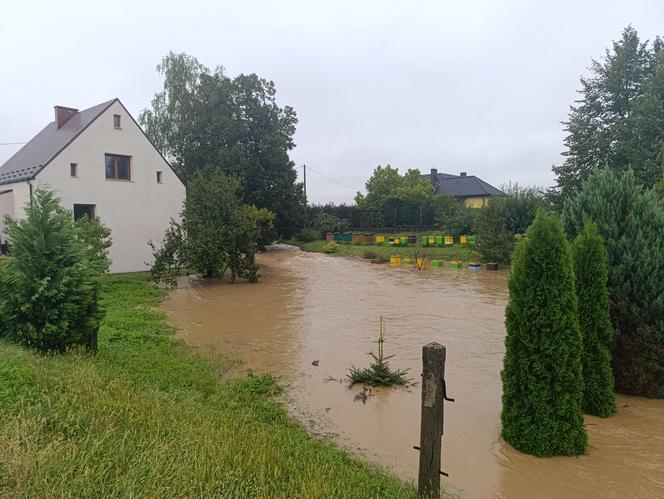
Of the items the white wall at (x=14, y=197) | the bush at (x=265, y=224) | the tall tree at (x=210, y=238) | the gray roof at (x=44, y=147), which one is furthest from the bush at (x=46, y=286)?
the bush at (x=265, y=224)

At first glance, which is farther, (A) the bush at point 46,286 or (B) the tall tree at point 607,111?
(B) the tall tree at point 607,111

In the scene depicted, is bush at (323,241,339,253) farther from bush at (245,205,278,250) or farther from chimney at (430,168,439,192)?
chimney at (430,168,439,192)

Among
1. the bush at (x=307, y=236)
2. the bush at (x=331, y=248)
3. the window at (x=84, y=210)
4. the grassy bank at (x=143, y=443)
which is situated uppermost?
the window at (x=84, y=210)

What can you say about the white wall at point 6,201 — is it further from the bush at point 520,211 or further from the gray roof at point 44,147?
the bush at point 520,211

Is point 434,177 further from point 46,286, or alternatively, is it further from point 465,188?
point 46,286

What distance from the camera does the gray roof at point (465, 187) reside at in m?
46.8

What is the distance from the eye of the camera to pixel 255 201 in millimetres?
31781

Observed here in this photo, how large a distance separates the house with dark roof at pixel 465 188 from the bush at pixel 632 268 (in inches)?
1572

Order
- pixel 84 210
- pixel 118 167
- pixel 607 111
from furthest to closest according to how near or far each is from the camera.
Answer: pixel 607 111, pixel 118 167, pixel 84 210

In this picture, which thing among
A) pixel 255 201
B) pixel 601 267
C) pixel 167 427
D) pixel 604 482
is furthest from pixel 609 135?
pixel 167 427

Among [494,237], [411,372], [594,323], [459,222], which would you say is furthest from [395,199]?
[594,323]

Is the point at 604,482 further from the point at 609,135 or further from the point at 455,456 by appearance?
the point at 609,135

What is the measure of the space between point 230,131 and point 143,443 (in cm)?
2986

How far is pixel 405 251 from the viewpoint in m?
28.4
